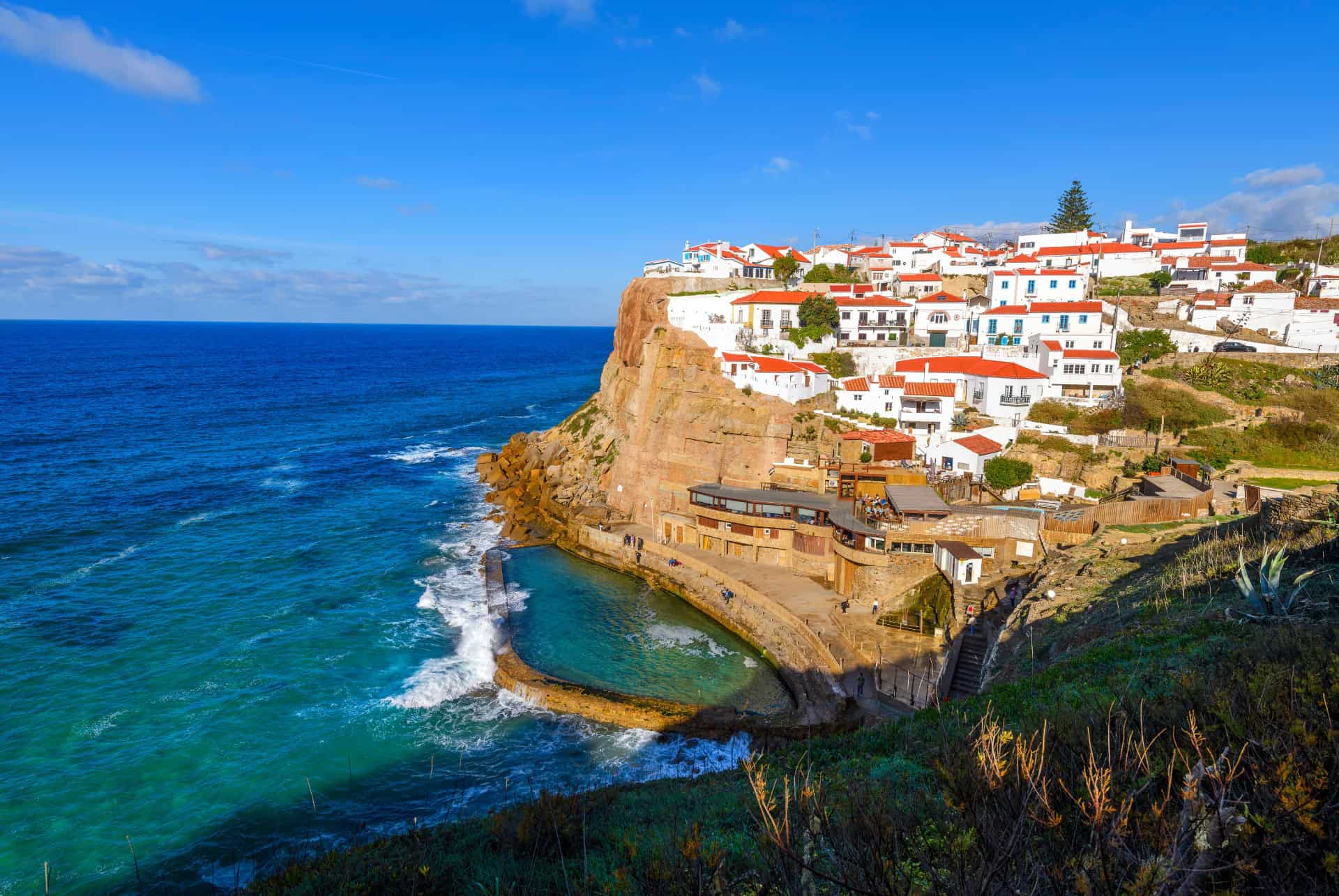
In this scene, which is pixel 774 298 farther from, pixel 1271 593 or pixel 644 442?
pixel 1271 593

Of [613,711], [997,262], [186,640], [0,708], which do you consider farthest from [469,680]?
[997,262]

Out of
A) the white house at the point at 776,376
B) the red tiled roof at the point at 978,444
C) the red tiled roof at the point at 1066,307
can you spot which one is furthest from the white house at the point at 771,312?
the red tiled roof at the point at 978,444

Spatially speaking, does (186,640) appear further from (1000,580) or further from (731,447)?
(1000,580)

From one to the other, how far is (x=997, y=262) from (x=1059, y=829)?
67.5 metres

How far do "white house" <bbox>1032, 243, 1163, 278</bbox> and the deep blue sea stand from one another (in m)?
49.7

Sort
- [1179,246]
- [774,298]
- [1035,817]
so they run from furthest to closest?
[1179,246] → [774,298] → [1035,817]

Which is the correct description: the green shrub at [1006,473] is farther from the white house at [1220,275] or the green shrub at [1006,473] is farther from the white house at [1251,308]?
the white house at [1220,275]

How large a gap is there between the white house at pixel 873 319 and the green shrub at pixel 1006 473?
2030 cm

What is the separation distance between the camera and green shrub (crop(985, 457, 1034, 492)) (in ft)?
117

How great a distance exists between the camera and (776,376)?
151ft

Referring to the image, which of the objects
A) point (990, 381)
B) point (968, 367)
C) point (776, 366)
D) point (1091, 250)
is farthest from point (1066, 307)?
point (776, 366)

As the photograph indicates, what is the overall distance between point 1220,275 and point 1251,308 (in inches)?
340

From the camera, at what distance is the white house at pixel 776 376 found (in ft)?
151

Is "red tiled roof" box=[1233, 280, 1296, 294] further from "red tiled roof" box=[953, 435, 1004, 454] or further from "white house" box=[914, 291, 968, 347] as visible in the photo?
"red tiled roof" box=[953, 435, 1004, 454]
